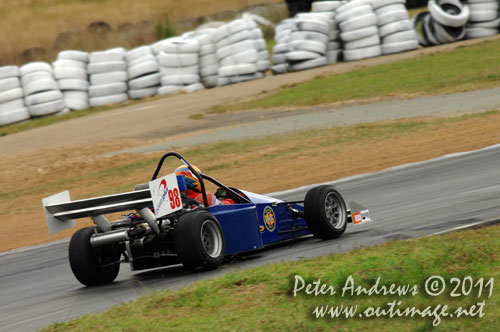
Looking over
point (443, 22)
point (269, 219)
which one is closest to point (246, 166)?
point (269, 219)

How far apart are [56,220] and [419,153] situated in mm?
9803

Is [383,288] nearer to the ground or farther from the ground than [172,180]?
nearer to the ground

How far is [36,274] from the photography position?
967 centimetres

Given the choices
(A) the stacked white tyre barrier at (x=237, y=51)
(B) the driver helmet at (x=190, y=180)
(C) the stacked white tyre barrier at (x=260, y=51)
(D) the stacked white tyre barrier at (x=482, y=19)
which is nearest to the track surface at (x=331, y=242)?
(B) the driver helmet at (x=190, y=180)

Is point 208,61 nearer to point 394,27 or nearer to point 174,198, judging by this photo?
point 394,27

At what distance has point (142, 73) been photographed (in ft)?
94.3

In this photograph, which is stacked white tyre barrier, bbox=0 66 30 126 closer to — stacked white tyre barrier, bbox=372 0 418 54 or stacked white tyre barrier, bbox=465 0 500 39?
stacked white tyre barrier, bbox=372 0 418 54

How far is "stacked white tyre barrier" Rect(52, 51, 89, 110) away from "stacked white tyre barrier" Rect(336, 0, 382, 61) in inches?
367

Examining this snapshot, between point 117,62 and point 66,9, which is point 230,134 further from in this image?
point 66,9

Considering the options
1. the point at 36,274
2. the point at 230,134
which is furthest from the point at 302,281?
the point at 230,134

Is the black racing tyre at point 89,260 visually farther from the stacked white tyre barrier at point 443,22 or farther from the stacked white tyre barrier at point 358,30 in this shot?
the stacked white tyre barrier at point 443,22

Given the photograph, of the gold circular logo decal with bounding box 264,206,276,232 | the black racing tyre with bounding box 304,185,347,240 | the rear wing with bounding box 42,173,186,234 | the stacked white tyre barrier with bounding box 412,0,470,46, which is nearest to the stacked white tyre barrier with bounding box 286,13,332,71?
the stacked white tyre barrier with bounding box 412,0,470,46

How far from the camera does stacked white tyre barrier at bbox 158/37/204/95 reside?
28484 millimetres

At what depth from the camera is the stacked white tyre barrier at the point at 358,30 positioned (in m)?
28.8
